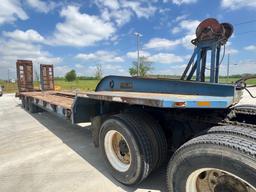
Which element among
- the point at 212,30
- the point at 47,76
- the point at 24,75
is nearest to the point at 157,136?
the point at 212,30

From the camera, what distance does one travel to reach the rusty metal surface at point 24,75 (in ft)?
40.1

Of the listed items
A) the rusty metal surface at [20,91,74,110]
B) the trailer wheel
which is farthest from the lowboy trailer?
the rusty metal surface at [20,91,74,110]

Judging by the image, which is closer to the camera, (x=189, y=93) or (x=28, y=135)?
(x=189, y=93)

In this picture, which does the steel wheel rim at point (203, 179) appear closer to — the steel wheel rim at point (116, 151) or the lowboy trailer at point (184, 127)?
the lowboy trailer at point (184, 127)

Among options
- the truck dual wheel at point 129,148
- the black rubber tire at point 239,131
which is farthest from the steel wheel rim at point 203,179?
the truck dual wheel at point 129,148

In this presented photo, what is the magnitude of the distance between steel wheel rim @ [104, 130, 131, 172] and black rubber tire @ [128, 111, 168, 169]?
16.6 inches

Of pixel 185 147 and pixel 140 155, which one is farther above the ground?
pixel 185 147

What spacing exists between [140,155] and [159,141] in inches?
13.7

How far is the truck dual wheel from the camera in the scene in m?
2.75

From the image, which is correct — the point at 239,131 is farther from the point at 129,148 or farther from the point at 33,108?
the point at 33,108

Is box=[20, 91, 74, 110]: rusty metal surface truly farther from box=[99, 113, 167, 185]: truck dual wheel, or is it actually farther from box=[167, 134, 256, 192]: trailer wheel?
box=[167, 134, 256, 192]: trailer wheel

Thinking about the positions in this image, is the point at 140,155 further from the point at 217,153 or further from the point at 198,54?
the point at 198,54

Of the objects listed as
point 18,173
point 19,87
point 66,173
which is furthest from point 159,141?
point 19,87

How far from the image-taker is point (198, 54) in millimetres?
4047
